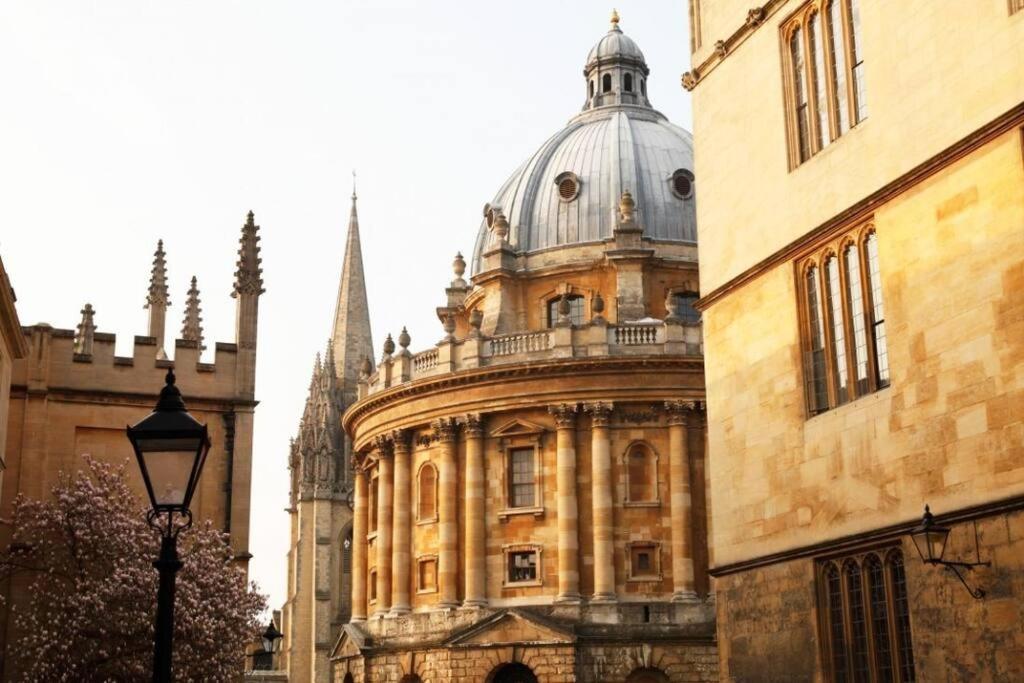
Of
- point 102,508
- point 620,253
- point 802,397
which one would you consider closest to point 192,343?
point 102,508

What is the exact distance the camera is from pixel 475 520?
49.8 m

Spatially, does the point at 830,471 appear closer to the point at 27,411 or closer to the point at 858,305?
the point at 858,305

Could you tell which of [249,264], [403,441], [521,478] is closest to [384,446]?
[403,441]

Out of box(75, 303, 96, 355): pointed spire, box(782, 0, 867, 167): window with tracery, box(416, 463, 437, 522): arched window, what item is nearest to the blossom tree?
box(75, 303, 96, 355): pointed spire

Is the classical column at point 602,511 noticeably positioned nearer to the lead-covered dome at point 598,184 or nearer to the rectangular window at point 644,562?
the rectangular window at point 644,562

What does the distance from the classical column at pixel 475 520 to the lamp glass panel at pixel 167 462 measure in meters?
39.0

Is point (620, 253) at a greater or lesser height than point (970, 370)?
greater

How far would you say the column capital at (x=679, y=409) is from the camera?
161ft

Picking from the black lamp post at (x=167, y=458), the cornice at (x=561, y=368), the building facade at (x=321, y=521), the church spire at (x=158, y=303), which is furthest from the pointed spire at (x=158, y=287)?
the building facade at (x=321, y=521)

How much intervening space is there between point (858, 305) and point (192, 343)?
17427mm

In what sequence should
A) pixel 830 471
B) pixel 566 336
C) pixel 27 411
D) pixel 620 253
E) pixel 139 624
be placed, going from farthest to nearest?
1. pixel 620 253
2. pixel 566 336
3. pixel 27 411
4. pixel 139 624
5. pixel 830 471

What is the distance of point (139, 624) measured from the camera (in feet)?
90.0

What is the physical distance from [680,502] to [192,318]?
19132 millimetres

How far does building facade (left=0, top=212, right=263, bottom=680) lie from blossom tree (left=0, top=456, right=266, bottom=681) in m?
1.26
